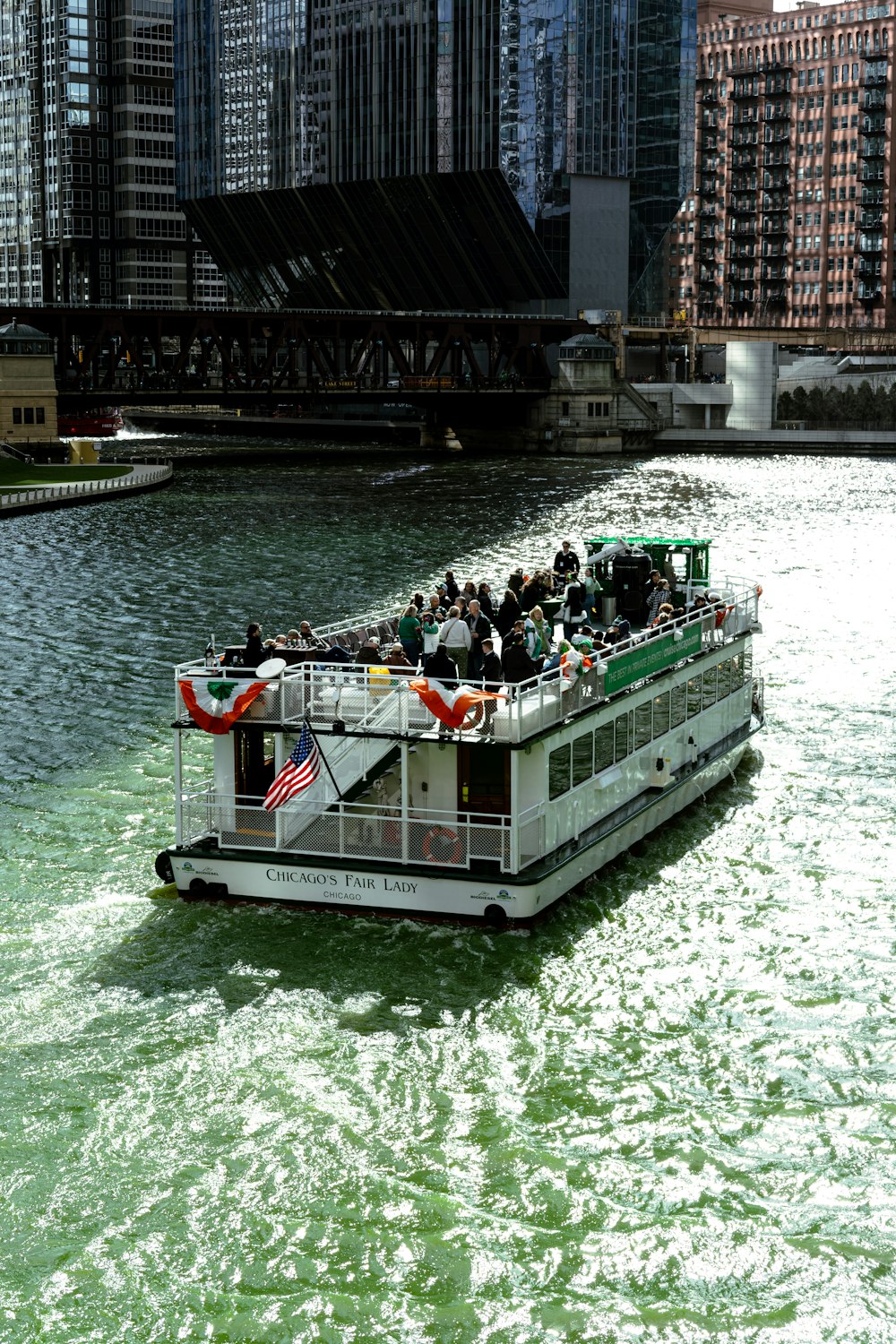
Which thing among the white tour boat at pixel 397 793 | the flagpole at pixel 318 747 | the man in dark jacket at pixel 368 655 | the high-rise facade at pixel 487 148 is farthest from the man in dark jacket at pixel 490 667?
the high-rise facade at pixel 487 148

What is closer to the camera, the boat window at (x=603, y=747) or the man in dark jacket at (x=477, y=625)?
the boat window at (x=603, y=747)

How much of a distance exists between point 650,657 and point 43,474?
81.1 m

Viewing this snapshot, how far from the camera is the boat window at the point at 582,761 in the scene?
29.8 m

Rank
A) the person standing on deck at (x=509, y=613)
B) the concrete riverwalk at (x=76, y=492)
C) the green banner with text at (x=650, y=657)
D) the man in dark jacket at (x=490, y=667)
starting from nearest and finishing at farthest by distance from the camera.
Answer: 1. the man in dark jacket at (x=490, y=667)
2. the green banner with text at (x=650, y=657)
3. the person standing on deck at (x=509, y=613)
4. the concrete riverwalk at (x=76, y=492)

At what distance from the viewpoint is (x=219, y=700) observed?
27.9m

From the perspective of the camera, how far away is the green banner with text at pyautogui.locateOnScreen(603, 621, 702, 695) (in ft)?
99.4

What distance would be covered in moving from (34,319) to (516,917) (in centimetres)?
12277

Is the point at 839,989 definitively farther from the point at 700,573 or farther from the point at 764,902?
the point at 700,573

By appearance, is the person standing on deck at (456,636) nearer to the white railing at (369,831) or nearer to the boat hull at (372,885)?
the white railing at (369,831)

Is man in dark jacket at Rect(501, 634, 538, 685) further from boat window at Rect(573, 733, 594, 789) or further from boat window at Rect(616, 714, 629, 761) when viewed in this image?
A: boat window at Rect(616, 714, 629, 761)

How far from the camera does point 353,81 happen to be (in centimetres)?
19050

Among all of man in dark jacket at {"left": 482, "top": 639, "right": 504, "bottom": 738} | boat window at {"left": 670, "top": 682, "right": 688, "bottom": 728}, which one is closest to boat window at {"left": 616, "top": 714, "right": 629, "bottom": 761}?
boat window at {"left": 670, "top": 682, "right": 688, "bottom": 728}

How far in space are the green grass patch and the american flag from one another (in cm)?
7229

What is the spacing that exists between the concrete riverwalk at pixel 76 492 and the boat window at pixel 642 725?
62422mm
